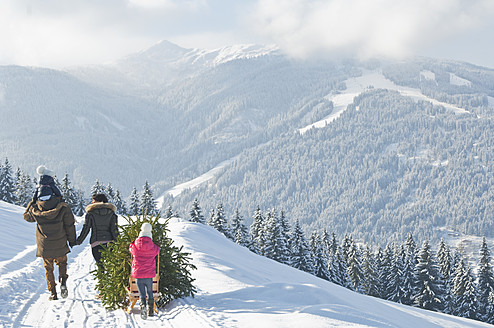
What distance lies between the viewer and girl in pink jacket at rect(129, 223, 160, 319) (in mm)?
7469

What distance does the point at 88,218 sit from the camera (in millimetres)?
8781

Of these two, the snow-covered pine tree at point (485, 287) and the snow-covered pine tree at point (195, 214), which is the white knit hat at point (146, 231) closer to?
the snow-covered pine tree at point (195, 214)

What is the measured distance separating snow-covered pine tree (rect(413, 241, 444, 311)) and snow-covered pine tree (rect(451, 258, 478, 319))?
1.86 metres

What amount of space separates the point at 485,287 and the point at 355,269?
1281cm

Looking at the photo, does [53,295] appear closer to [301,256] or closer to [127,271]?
[127,271]

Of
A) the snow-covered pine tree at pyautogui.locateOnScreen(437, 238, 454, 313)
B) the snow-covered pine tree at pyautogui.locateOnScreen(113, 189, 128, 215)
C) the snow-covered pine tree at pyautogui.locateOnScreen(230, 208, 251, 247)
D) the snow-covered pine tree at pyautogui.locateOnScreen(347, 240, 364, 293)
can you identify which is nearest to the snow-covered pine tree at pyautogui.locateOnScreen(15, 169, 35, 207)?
the snow-covered pine tree at pyautogui.locateOnScreen(113, 189, 128, 215)

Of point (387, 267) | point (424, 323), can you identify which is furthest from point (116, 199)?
point (424, 323)

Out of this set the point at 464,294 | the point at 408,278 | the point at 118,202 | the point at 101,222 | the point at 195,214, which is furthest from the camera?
the point at 118,202

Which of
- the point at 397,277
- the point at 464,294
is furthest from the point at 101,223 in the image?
the point at 397,277

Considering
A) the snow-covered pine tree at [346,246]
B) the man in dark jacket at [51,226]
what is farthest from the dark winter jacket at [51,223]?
the snow-covered pine tree at [346,246]

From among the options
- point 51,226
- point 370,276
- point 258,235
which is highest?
Result: point 51,226

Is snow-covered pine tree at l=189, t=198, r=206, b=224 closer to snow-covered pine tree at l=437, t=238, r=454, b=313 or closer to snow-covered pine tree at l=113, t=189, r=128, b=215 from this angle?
snow-covered pine tree at l=113, t=189, r=128, b=215

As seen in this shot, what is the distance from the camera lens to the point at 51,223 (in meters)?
8.00

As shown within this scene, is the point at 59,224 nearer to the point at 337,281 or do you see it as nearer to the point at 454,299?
the point at 337,281
